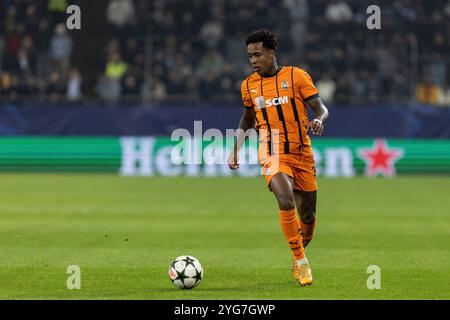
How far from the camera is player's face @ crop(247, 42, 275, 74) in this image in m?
9.91

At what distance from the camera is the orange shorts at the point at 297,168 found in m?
9.98

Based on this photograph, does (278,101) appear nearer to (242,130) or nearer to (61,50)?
(242,130)

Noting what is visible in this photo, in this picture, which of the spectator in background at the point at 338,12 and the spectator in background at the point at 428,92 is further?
the spectator in background at the point at 338,12

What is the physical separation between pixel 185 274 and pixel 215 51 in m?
19.6

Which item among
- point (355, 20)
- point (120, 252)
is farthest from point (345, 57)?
point (120, 252)

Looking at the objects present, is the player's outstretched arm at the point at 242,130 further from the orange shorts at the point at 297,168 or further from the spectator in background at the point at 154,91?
the spectator in background at the point at 154,91

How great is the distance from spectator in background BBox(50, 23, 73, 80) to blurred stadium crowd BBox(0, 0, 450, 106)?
3 cm

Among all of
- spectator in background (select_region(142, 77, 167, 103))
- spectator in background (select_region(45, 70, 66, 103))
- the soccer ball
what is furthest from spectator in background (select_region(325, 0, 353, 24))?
the soccer ball

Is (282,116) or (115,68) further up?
(115,68)

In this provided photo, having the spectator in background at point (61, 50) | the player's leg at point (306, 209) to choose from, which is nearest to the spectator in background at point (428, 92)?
the spectator in background at point (61, 50)

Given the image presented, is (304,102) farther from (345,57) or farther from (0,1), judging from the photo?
(0,1)

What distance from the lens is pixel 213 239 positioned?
13688 mm

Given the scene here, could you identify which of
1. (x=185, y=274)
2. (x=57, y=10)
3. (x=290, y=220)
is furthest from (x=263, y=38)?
(x=57, y=10)

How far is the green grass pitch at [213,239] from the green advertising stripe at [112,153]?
266 cm
